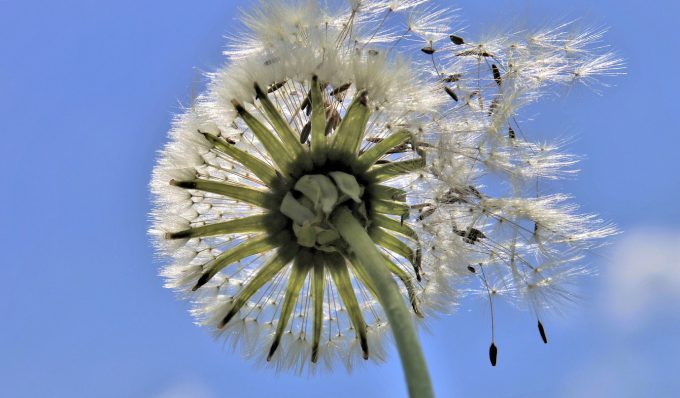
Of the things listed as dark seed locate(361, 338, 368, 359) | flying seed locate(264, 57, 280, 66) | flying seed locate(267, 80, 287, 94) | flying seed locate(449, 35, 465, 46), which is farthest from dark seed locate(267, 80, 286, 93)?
dark seed locate(361, 338, 368, 359)

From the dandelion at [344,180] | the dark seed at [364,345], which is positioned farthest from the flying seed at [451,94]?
the dark seed at [364,345]

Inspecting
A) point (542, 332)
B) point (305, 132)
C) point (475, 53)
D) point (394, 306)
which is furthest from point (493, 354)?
point (475, 53)

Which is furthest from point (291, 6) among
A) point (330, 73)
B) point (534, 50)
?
point (534, 50)

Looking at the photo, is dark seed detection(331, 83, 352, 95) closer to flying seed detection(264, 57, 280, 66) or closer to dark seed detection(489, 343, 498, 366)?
flying seed detection(264, 57, 280, 66)

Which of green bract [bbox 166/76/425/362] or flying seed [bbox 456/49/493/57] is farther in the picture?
flying seed [bbox 456/49/493/57]

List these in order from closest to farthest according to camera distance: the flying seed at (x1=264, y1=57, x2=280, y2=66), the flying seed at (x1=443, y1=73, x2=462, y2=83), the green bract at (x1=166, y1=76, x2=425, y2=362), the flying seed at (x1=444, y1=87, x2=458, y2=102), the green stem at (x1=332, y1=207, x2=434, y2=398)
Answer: the green stem at (x1=332, y1=207, x2=434, y2=398) < the green bract at (x1=166, y1=76, x2=425, y2=362) < the flying seed at (x1=264, y1=57, x2=280, y2=66) < the flying seed at (x1=444, y1=87, x2=458, y2=102) < the flying seed at (x1=443, y1=73, x2=462, y2=83)

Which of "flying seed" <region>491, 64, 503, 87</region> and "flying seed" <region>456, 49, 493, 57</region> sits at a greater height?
"flying seed" <region>456, 49, 493, 57</region>

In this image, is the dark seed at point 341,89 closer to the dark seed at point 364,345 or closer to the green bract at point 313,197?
the green bract at point 313,197
